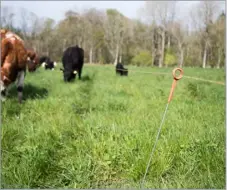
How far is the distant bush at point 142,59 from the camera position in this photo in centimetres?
3793

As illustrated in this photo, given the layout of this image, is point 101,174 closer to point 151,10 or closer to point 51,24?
point 51,24

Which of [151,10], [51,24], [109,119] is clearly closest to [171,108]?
[109,119]

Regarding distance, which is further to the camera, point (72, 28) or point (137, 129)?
point (72, 28)

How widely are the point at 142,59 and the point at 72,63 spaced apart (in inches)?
1190

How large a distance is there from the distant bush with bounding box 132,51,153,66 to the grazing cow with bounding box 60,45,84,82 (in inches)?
960

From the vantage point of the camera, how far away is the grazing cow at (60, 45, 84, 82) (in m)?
10.8

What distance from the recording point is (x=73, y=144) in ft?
10.6

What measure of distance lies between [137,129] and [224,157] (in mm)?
1122

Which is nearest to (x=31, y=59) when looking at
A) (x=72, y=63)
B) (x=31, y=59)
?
(x=31, y=59)

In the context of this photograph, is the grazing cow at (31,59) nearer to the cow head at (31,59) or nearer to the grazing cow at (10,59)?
the cow head at (31,59)

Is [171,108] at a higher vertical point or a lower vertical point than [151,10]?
lower

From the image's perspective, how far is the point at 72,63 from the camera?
37.2ft

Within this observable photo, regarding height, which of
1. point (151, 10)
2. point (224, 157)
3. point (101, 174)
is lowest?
point (101, 174)

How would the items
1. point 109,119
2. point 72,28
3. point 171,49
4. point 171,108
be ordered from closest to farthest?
point 109,119 → point 171,108 → point 72,28 → point 171,49
